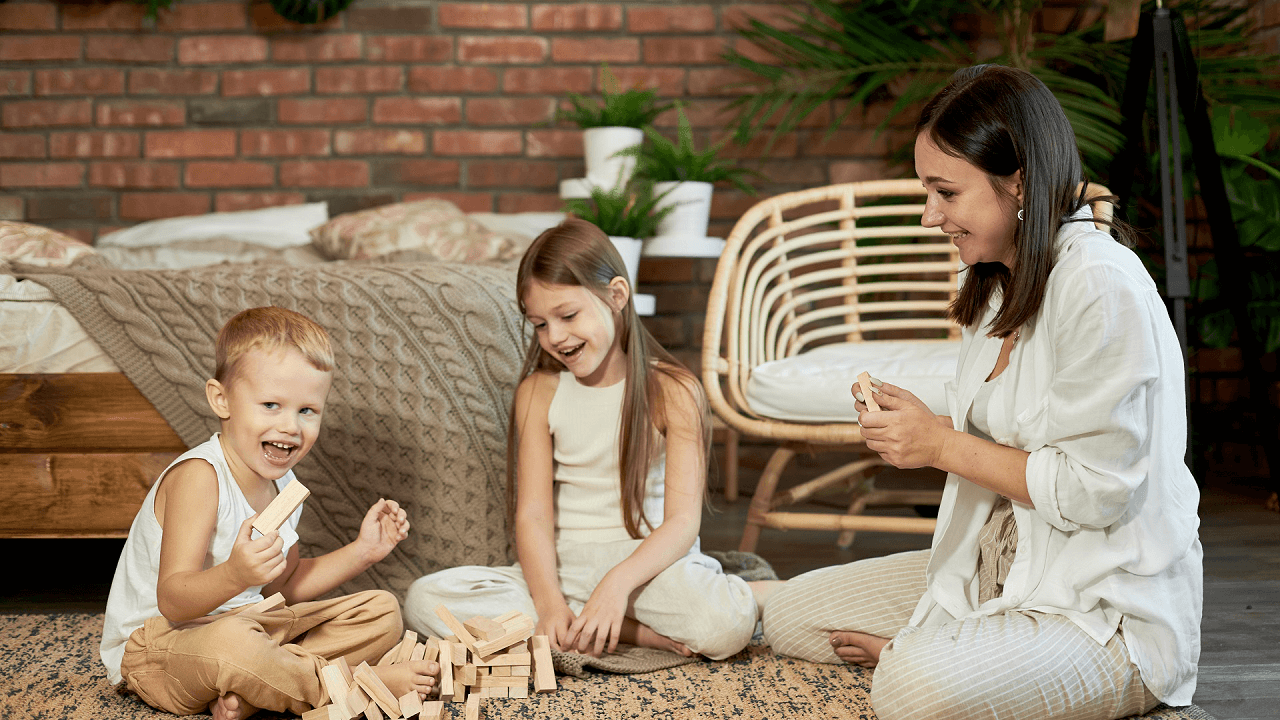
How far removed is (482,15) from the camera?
293 centimetres

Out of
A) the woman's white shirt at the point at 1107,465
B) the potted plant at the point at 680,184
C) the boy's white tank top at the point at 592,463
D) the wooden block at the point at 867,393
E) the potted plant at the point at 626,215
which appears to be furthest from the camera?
the potted plant at the point at 680,184

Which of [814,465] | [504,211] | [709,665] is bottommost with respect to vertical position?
[814,465]

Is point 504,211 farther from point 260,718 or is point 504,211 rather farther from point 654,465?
point 260,718

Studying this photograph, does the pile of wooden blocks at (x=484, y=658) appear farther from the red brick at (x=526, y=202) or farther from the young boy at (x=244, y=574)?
the red brick at (x=526, y=202)

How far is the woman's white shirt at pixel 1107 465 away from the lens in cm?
99

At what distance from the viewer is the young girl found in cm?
133

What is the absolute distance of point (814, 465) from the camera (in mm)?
2914

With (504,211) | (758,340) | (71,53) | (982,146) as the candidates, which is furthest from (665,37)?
(982,146)

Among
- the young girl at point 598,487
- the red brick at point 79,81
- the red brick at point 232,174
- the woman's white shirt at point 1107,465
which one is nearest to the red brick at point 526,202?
the red brick at point 232,174

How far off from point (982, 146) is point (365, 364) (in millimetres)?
976

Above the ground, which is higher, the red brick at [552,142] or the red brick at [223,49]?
the red brick at [223,49]

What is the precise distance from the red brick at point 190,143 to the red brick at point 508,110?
2.41 feet

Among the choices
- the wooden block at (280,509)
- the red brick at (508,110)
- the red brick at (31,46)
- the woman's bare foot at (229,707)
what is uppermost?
the red brick at (31,46)

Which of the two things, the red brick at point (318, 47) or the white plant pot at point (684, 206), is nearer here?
the white plant pot at point (684, 206)
